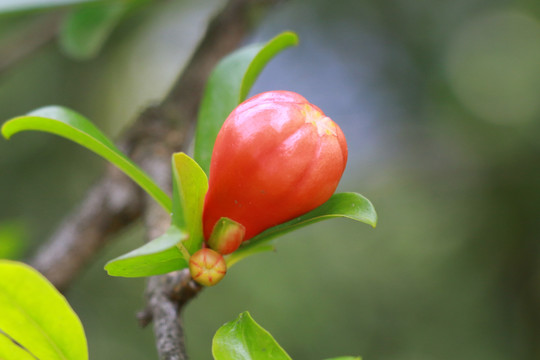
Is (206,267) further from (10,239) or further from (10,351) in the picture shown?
(10,239)

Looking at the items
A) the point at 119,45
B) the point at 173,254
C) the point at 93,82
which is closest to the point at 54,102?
the point at 93,82

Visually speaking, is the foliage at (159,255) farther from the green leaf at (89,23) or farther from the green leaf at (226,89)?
the green leaf at (89,23)

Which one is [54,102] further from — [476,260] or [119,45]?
[476,260]

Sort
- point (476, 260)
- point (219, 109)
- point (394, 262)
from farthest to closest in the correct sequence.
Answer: point (394, 262) → point (476, 260) → point (219, 109)

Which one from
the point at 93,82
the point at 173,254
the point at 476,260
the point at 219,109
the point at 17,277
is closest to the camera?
the point at 17,277

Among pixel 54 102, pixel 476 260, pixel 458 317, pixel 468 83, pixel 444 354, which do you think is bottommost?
pixel 444 354

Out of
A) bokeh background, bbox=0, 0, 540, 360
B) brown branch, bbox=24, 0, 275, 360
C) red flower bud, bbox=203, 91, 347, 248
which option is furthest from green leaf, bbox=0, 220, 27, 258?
bokeh background, bbox=0, 0, 540, 360
